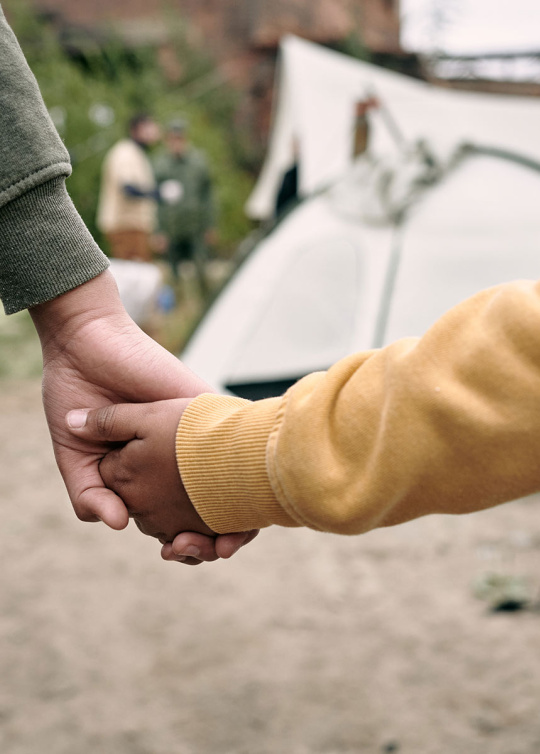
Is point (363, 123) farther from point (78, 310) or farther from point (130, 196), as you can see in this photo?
point (78, 310)

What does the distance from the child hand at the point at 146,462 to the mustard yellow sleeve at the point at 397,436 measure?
2.0 inches

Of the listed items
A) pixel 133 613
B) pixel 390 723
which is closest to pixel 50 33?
pixel 133 613

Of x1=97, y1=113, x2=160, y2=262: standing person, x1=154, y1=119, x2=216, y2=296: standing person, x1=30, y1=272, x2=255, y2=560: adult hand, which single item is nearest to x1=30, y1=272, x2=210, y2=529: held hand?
x1=30, y1=272, x2=255, y2=560: adult hand

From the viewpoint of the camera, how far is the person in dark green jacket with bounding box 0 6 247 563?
110cm

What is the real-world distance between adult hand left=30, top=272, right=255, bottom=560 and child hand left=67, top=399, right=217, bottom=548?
0.11 feet

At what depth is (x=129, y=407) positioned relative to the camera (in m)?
1.19

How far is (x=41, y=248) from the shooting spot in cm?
112

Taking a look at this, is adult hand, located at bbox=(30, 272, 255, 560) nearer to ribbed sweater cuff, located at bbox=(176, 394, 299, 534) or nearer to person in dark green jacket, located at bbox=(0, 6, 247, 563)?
person in dark green jacket, located at bbox=(0, 6, 247, 563)

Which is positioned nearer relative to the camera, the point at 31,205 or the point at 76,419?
the point at 31,205

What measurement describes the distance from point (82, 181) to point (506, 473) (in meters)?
7.97

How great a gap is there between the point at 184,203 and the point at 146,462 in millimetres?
5811

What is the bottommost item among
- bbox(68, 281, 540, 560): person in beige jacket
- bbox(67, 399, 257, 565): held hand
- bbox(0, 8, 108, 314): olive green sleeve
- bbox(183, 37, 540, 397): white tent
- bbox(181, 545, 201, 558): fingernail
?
bbox(183, 37, 540, 397): white tent

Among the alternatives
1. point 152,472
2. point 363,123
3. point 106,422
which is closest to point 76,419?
point 106,422

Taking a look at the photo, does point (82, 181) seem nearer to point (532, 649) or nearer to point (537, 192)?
point (537, 192)
